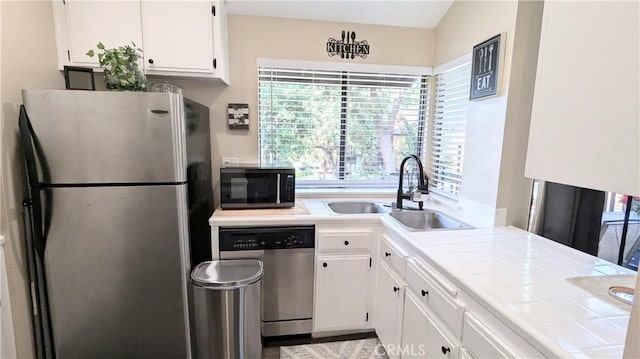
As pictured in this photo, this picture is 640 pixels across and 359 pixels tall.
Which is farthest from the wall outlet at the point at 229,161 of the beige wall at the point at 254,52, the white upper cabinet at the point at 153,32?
the white upper cabinet at the point at 153,32

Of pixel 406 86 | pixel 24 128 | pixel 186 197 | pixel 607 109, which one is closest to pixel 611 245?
pixel 607 109

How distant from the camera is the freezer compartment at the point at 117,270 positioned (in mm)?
1637

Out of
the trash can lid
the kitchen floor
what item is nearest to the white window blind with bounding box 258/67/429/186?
the trash can lid

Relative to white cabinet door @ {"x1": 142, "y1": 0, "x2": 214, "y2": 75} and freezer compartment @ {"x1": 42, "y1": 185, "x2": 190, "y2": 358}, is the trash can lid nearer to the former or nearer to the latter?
freezer compartment @ {"x1": 42, "y1": 185, "x2": 190, "y2": 358}

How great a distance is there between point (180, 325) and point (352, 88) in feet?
7.09

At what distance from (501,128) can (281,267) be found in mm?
1621

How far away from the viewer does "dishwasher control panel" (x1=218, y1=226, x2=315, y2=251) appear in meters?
1.99

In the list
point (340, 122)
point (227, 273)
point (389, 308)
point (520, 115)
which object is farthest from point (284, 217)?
point (520, 115)

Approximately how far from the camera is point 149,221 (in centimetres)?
170

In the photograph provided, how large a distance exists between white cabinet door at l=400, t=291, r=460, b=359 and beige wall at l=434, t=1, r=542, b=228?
785mm

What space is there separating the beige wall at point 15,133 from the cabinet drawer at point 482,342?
2129mm

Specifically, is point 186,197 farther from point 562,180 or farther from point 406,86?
point 406,86

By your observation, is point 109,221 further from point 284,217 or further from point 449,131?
point 449,131

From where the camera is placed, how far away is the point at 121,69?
1.74 meters
